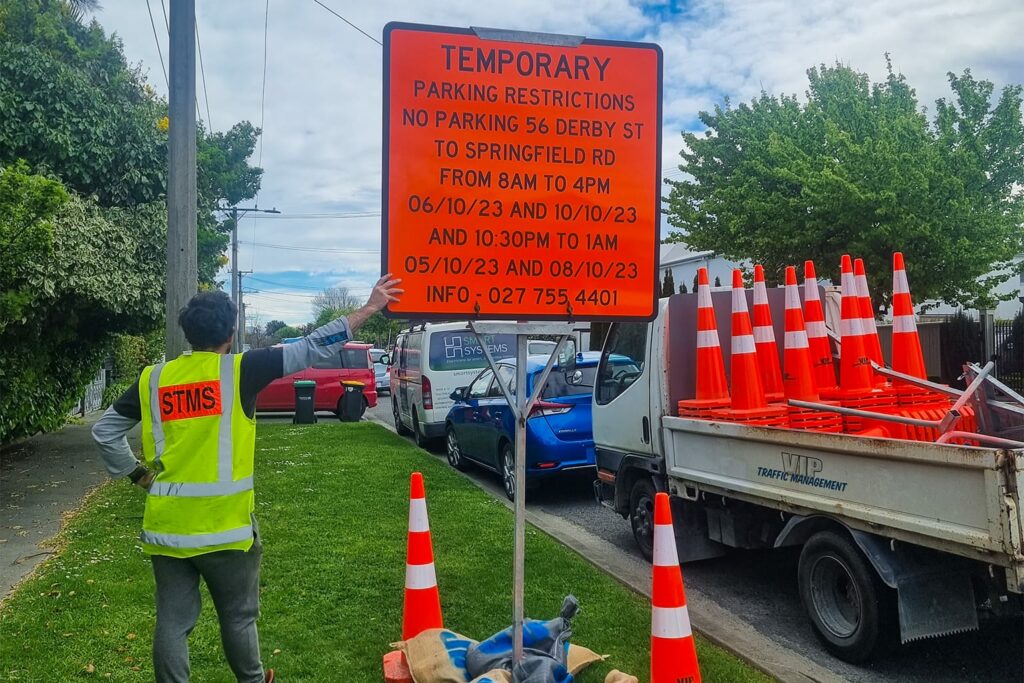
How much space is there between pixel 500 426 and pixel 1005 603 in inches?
256

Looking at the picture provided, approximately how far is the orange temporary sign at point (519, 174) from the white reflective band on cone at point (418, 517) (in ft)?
4.33

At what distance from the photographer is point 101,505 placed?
8586 mm

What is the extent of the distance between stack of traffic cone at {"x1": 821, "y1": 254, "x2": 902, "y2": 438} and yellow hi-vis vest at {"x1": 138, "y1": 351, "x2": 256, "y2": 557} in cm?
417

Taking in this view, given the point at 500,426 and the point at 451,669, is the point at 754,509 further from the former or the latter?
the point at 500,426

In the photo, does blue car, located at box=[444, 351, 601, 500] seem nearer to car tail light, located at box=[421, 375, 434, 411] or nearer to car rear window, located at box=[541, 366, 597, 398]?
car rear window, located at box=[541, 366, 597, 398]

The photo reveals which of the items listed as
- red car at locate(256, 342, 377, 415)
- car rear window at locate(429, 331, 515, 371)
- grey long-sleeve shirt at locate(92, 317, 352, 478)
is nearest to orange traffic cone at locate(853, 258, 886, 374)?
grey long-sleeve shirt at locate(92, 317, 352, 478)

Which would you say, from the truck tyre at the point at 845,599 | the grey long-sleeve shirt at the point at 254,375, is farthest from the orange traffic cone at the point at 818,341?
the grey long-sleeve shirt at the point at 254,375

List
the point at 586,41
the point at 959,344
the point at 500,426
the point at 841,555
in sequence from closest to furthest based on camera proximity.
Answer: the point at 586,41 < the point at 841,555 < the point at 500,426 < the point at 959,344

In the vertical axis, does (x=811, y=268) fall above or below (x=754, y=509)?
above

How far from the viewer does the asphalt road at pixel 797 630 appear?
4535 millimetres

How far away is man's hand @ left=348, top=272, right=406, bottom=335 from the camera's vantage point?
11.3 feet

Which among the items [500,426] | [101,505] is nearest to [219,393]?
[101,505]

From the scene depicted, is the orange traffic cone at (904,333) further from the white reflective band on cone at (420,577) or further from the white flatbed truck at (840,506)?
the white reflective band on cone at (420,577)

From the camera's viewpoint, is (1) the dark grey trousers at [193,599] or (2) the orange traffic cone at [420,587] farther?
(2) the orange traffic cone at [420,587]
